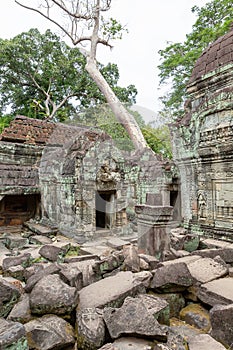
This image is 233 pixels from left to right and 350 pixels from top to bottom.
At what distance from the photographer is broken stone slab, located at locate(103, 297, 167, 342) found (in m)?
1.98

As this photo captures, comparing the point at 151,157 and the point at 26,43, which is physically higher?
the point at 26,43

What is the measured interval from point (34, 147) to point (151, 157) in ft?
14.4

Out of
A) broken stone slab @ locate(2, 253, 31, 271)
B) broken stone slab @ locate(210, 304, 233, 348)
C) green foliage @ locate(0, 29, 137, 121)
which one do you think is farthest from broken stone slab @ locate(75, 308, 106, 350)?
green foliage @ locate(0, 29, 137, 121)

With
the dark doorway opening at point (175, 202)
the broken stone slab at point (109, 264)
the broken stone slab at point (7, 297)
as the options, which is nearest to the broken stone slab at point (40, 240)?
the broken stone slab at point (109, 264)

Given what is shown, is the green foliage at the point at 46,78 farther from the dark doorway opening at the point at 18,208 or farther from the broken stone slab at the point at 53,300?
the broken stone slab at the point at 53,300

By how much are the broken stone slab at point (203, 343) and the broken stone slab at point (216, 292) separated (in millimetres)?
519

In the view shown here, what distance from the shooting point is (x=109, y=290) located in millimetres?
2693

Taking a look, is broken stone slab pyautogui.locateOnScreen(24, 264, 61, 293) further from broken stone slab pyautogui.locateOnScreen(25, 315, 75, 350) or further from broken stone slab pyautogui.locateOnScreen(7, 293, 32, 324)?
broken stone slab pyautogui.locateOnScreen(25, 315, 75, 350)

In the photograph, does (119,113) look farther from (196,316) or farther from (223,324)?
(223,324)

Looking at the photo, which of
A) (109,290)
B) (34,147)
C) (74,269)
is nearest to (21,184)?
(34,147)

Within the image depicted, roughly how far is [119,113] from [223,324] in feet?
44.4

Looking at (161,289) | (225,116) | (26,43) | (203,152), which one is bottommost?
(161,289)

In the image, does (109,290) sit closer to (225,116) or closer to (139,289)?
(139,289)

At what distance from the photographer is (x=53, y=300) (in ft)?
7.50
